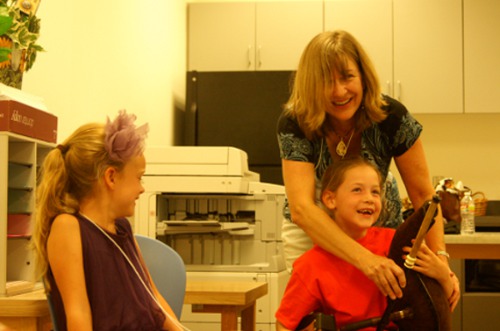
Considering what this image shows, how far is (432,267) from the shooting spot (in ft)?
5.34

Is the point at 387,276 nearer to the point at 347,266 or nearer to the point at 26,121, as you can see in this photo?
the point at 347,266

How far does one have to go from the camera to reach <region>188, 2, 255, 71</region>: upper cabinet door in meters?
4.85

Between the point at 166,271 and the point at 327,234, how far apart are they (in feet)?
1.75

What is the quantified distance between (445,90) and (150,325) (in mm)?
3582

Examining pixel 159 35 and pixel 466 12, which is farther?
pixel 466 12

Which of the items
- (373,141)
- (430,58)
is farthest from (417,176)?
(430,58)

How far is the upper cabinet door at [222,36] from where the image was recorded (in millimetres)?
4848

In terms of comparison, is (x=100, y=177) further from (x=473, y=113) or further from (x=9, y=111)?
(x=473, y=113)

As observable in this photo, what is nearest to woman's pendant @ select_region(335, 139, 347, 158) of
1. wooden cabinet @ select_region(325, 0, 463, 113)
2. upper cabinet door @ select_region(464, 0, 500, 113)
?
wooden cabinet @ select_region(325, 0, 463, 113)

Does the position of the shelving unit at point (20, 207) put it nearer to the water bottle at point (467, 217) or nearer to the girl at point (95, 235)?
the girl at point (95, 235)

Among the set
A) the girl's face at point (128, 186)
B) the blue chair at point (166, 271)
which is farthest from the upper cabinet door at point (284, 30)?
the girl's face at point (128, 186)

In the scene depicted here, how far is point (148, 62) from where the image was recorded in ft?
12.9

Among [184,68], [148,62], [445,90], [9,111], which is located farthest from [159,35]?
[9,111]

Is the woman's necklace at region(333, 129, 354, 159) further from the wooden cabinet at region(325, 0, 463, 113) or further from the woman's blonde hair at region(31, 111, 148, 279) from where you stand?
the wooden cabinet at region(325, 0, 463, 113)
